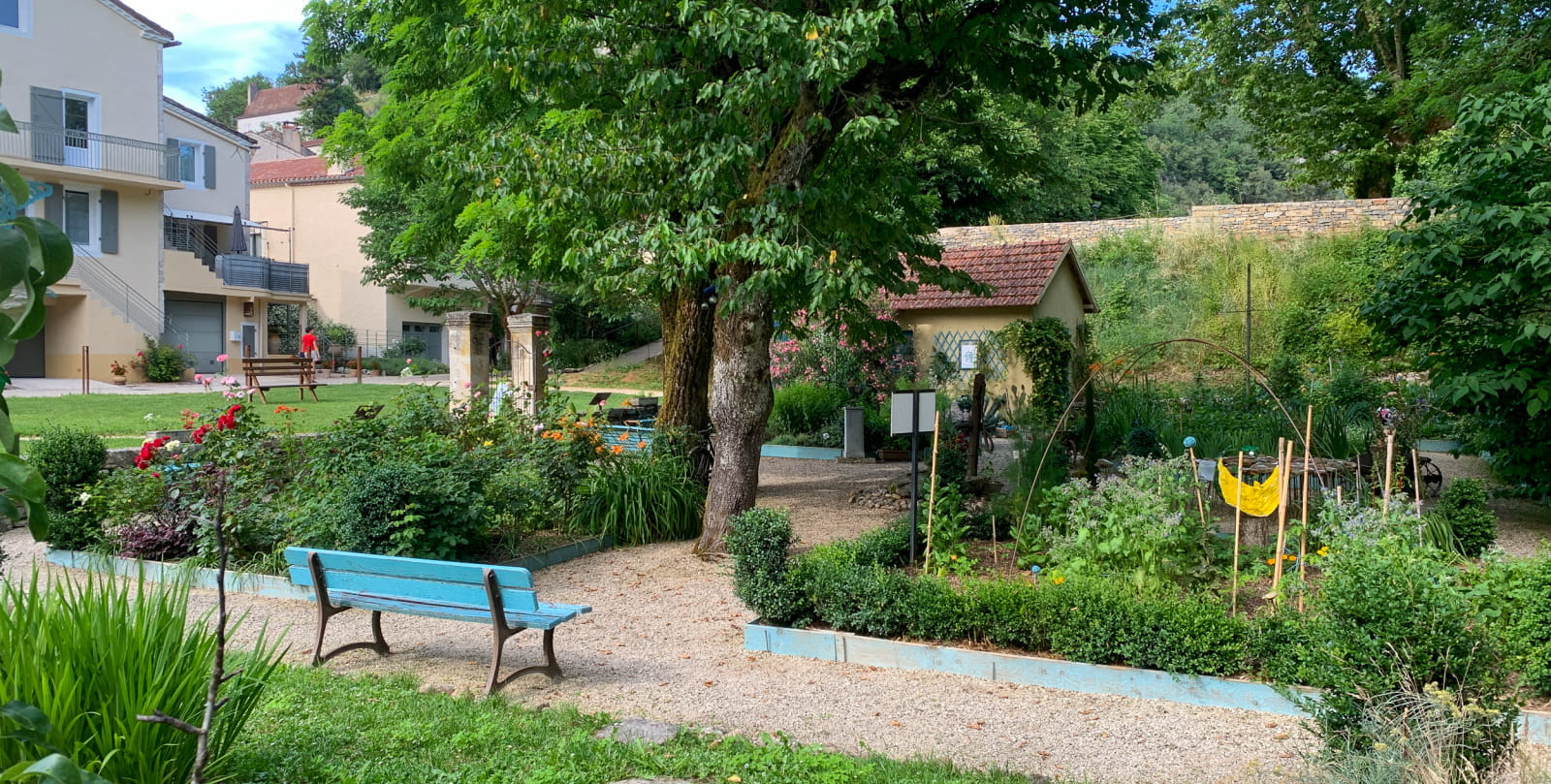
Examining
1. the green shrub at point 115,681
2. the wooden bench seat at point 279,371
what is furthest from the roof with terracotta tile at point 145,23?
the green shrub at point 115,681

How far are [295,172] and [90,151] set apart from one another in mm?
15734

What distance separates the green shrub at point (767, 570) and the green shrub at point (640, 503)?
3.35 meters

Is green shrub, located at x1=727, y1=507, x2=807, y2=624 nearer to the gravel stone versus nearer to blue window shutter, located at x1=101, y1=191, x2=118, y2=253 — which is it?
the gravel stone

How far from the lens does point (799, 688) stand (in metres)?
5.96

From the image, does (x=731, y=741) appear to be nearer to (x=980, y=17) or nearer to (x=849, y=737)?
(x=849, y=737)

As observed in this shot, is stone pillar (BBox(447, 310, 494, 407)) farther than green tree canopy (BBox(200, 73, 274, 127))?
No

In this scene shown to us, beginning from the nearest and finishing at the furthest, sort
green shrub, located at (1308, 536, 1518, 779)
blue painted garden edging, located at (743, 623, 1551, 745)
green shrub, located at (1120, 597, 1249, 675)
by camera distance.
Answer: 1. green shrub, located at (1308, 536, 1518, 779)
2. blue painted garden edging, located at (743, 623, 1551, 745)
3. green shrub, located at (1120, 597, 1249, 675)

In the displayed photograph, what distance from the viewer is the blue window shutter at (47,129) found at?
27.3 metres

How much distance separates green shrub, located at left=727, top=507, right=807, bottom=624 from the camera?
6.79m

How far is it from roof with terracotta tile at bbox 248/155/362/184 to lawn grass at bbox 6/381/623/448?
1809 centimetres

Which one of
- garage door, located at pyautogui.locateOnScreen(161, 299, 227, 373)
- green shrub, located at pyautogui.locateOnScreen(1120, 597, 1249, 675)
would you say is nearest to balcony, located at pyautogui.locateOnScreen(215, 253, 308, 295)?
garage door, located at pyautogui.locateOnScreen(161, 299, 227, 373)

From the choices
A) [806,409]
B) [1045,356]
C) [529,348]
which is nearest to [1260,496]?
[529,348]

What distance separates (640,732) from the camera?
4855 mm

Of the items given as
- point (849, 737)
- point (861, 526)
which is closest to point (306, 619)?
point (849, 737)
